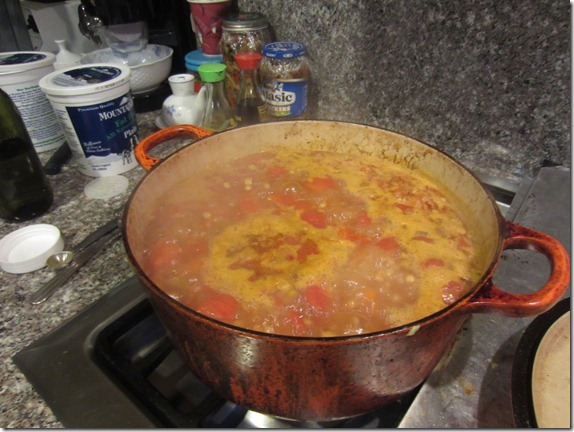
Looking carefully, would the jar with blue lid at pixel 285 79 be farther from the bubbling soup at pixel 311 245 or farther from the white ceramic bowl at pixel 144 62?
the white ceramic bowl at pixel 144 62

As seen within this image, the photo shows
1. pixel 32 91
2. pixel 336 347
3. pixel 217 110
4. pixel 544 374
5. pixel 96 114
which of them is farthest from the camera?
pixel 217 110

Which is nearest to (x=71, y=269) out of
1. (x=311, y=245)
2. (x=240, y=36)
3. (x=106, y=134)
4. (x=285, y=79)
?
(x=106, y=134)

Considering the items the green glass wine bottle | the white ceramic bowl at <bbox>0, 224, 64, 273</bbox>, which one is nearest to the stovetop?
the white ceramic bowl at <bbox>0, 224, 64, 273</bbox>

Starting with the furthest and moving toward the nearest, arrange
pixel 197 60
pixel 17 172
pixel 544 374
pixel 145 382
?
1. pixel 197 60
2. pixel 17 172
3. pixel 145 382
4. pixel 544 374

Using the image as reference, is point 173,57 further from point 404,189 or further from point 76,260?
point 404,189

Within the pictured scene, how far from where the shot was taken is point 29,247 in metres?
1.07

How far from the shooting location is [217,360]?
0.65 meters

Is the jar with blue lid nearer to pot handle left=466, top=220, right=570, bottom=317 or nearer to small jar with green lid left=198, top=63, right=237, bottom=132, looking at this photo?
small jar with green lid left=198, top=63, right=237, bottom=132

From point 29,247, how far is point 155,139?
17.4 inches

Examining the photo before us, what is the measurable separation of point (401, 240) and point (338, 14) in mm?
777

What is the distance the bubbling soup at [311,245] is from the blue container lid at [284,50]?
14.2 inches

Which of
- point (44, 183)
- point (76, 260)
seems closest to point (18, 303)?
point (76, 260)

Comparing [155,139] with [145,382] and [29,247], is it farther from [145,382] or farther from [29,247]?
[145,382]

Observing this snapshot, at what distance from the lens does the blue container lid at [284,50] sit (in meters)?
1.28
